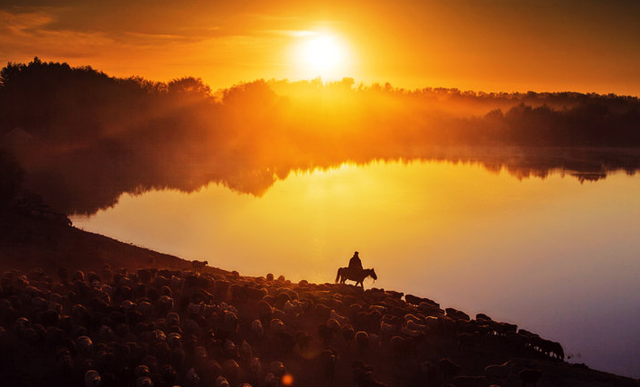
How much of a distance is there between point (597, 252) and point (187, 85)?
355 ft

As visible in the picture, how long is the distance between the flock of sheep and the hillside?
4 centimetres

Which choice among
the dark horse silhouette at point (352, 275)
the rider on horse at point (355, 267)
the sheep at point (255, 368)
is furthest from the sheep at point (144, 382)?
the rider on horse at point (355, 267)

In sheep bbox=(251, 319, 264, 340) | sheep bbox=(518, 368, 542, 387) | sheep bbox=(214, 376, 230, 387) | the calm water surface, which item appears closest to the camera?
sheep bbox=(214, 376, 230, 387)

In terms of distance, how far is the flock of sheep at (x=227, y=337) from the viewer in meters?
13.6

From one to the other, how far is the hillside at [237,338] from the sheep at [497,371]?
0.09 ft

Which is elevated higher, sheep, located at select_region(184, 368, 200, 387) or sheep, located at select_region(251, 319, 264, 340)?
sheep, located at select_region(251, 319, 264, 340)

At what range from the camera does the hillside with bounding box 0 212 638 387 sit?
539 inches

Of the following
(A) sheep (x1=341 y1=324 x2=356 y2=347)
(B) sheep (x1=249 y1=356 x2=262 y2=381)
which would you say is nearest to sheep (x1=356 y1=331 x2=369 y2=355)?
(A) sheep (x1=341 y1=324 x2=356 y2=347)

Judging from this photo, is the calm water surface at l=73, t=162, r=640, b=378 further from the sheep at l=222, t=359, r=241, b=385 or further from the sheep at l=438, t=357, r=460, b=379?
the sheep at l=222, t=359, r=241, b=385

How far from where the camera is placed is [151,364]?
1331cm

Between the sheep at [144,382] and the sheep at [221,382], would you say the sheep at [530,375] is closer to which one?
the sheep at [221,382]

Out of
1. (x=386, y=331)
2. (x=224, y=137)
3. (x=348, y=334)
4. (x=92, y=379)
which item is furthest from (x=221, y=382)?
(x=224, y=137)

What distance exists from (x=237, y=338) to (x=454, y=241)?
880 inches

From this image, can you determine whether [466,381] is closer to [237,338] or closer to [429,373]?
[429,373]
